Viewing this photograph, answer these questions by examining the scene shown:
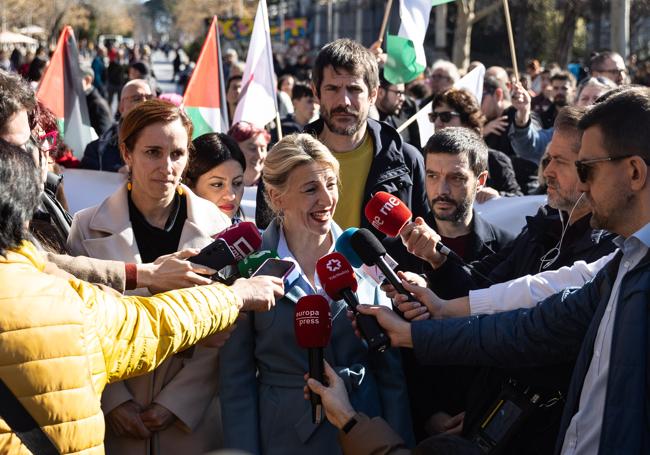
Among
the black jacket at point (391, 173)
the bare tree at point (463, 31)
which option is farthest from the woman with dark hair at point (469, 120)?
the bare tree at point (463, 31)

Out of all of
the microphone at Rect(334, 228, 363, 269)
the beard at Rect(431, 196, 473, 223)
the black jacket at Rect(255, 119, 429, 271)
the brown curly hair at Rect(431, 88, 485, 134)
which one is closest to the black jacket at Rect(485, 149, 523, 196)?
the brown curly hair at Rect(431, 88, 485, 134)

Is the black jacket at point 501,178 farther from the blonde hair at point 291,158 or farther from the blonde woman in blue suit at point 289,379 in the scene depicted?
the blonde woman in blue suit at point 289,379

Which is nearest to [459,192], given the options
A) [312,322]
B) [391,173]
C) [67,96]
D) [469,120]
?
[391,173]

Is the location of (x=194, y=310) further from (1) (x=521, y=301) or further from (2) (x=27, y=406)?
(1) (x=521, y=301)

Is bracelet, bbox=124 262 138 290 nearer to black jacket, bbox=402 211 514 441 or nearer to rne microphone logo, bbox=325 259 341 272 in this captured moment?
rne microphone logo, bbox=325 259 341 272

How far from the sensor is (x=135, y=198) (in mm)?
4398

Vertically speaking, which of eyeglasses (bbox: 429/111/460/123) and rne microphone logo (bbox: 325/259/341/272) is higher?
eyeglasses (bbox: 429/111/460/123)

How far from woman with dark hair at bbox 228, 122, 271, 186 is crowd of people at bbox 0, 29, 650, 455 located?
7.02ft

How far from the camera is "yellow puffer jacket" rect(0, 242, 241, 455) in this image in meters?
2.72

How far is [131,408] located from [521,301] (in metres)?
Result: 1.66

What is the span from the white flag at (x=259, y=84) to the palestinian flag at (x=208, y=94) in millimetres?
321

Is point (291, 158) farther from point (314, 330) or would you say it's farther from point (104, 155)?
point (104, 155)

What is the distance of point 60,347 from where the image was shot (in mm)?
2775

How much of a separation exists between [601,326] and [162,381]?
1886mm
